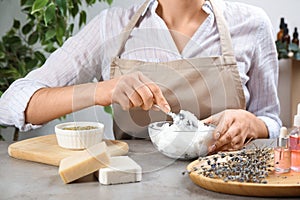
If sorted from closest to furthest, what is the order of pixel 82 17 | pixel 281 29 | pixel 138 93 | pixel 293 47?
pixel 138 93
pixel 82 17
pixel 293 47
pixel 281 29

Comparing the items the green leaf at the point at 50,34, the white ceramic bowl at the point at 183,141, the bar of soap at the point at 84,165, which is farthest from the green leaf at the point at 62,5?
the bar of soap at the point at 84,165

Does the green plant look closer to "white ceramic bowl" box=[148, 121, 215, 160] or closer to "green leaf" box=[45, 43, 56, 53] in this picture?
"green leaf" box=[45, 43, 56, 53]

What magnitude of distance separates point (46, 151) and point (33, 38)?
4.16ft

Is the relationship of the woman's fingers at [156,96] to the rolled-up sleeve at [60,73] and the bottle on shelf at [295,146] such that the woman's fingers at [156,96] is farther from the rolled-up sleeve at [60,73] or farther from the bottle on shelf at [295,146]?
the rolled-up sleeve at [60,73]

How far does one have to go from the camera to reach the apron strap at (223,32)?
178 cm

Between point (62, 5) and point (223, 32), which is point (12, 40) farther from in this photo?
point (223, 32)

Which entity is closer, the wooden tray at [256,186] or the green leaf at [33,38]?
the wooden tray at [256,186]

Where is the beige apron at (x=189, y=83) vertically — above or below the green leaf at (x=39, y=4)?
below

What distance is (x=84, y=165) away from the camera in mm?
1217

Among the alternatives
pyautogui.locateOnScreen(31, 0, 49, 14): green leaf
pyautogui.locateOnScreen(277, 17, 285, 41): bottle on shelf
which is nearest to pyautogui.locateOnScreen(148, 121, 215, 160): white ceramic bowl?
pyautogui.locateOnScreen(31, 0, 49, 14): green leaf

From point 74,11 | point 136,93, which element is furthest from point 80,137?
point 74,11

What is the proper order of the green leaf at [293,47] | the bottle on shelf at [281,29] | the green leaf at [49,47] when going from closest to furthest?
the green leaf at [49,47]
the green leaf at [293,47]
the bottle on shelf at [281,29]

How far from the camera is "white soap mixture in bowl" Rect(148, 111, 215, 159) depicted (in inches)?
54.1

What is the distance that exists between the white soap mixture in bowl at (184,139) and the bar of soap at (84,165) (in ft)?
0.68
